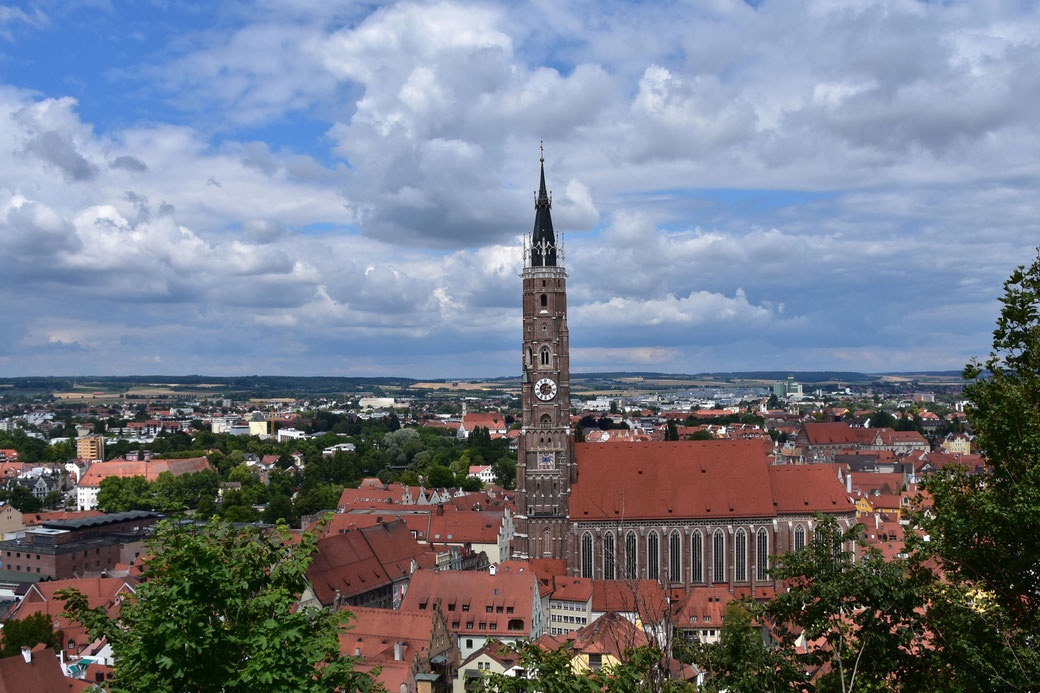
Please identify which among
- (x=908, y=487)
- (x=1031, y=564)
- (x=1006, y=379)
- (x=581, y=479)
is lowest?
(x=908, y=487)

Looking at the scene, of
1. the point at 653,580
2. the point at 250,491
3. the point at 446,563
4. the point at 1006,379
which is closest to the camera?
the point at 1006,379

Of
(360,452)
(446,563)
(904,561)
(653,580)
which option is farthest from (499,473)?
(904,561)

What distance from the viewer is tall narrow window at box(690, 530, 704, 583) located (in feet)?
256

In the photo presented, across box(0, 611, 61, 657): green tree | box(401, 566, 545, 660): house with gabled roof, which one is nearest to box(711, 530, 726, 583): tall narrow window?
box(401, 566, 545, 660): house with gabled roof

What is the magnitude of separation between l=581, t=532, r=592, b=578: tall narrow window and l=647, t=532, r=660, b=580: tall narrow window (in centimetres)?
466

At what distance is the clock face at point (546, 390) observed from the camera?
263 ft

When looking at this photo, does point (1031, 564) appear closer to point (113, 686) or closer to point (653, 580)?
point (113, 686)

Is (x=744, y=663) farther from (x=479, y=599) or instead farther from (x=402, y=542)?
(x=402, y=542)

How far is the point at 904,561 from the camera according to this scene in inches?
894

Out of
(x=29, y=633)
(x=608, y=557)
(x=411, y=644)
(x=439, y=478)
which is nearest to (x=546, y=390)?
(x=608, y=557)

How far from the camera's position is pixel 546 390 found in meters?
80.4

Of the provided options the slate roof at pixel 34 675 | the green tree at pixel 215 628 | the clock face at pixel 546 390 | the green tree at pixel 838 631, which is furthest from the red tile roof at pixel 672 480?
the green tree at pixel 215 628

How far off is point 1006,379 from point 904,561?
473 centimetres

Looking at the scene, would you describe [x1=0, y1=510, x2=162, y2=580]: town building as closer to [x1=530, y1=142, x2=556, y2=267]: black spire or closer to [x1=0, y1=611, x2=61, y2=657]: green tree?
[x1=0, y1=611, x2=61, y2=657]: green tree
